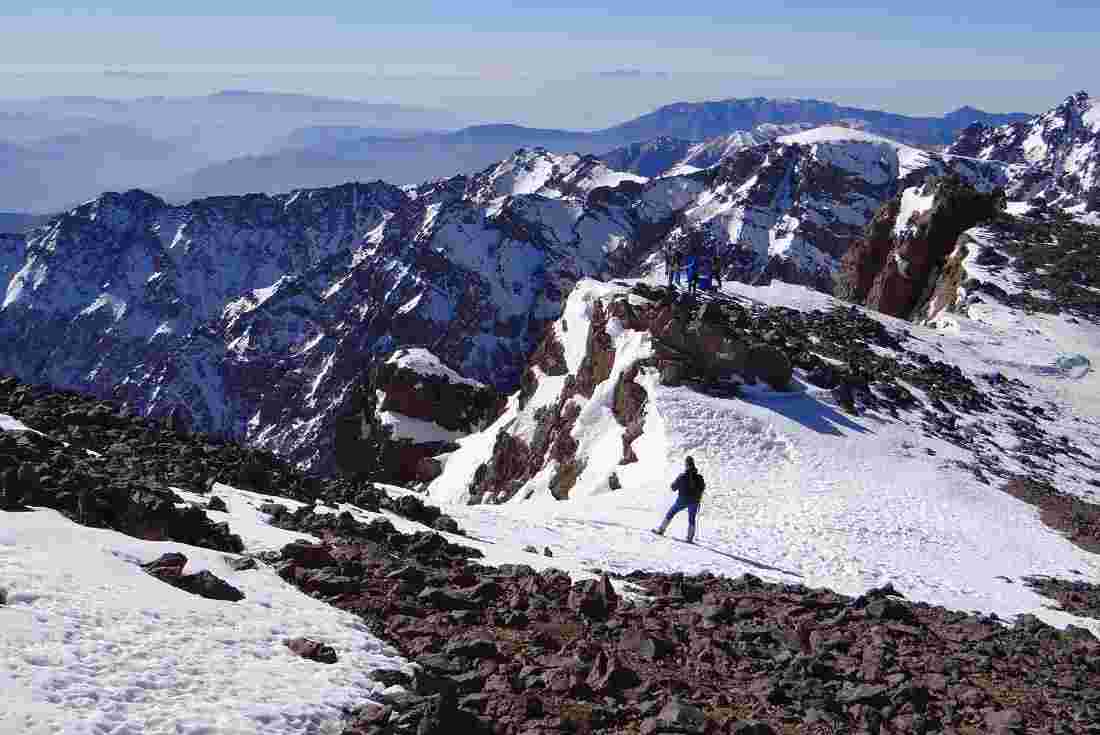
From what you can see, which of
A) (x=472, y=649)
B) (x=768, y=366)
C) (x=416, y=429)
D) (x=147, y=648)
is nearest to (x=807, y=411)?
(x=768, y=366)

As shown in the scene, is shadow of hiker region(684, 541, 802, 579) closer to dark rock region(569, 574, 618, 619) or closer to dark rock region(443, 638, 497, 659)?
dark rock region(569, 574, 618, 619)

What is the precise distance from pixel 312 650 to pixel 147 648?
1.85m

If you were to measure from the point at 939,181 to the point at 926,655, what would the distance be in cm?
8603

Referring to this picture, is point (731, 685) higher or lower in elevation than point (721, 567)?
higher

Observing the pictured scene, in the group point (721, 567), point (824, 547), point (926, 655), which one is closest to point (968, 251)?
point (824, 547)

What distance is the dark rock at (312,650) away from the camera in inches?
417

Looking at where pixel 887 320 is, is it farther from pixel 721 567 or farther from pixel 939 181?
pixel 721 567

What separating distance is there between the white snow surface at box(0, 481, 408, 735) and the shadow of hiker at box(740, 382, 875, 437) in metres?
29.6

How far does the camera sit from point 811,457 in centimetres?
3544

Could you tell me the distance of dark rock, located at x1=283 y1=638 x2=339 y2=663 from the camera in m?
10.6

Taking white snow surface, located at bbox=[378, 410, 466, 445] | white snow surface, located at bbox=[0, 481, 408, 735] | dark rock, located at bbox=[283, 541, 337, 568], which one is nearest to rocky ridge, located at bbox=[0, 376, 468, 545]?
dark rock, located at bbox=[283, 541, 337, 568]

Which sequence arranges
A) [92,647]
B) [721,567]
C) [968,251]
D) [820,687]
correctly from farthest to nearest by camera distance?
[968,251], [721,567], [820,687], [92,647]

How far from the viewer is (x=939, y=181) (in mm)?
Result: 89812

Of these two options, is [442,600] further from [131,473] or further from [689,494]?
[689,494]
